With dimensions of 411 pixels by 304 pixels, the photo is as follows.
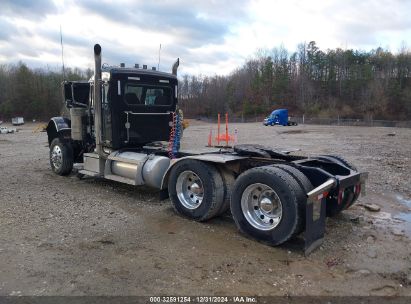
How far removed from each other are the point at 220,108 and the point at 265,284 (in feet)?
348

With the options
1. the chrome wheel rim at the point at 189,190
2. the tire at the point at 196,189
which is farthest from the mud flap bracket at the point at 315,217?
the chrome wheel rim at the point at 189,190

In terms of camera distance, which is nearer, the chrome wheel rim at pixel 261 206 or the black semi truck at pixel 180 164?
the black semi truck at pixel 180 164

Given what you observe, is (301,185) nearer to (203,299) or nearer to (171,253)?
(171,253)

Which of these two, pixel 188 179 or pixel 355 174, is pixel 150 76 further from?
pixel 355 174

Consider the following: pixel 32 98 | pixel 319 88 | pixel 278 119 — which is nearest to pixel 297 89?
pixel 319 88

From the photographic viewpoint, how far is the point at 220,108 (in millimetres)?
109375

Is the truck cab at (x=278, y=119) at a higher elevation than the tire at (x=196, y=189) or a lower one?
higher

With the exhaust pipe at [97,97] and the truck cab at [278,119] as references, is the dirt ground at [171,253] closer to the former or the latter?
the exhaust pipe at [97,97]

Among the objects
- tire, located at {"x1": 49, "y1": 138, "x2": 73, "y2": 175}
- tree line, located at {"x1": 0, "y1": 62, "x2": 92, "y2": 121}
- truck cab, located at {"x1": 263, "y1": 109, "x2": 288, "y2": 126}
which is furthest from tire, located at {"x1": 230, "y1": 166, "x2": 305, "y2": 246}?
tree line, located at {"x1": 0, "y1": 62, "x2": 92, "y2": 121}

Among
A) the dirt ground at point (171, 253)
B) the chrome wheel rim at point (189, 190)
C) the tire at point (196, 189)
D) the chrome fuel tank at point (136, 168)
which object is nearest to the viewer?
the dirt ground at point (171, 253)

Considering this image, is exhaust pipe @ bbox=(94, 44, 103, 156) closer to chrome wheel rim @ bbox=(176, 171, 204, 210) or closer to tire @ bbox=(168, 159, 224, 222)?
tire @ bbox=(168, 159, 224, 222)

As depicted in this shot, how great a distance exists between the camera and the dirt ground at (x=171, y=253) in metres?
4.27

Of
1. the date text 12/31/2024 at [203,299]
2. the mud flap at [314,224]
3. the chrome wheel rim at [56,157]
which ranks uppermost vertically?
the chrome wheel rim at [56,157]

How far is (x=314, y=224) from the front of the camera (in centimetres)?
518
